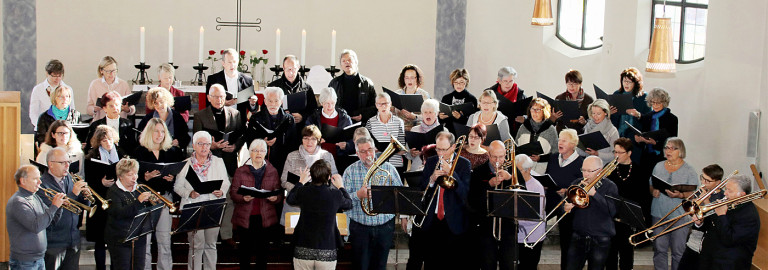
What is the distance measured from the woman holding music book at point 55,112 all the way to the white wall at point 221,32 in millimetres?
3403

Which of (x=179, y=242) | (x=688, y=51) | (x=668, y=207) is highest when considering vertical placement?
(x=688, y=51)

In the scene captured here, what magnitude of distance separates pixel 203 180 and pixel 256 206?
1.54 ft

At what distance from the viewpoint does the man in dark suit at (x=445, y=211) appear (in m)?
7.81

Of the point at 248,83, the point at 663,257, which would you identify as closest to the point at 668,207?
the point at 663,257

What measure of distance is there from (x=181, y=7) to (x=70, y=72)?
59.8 inches

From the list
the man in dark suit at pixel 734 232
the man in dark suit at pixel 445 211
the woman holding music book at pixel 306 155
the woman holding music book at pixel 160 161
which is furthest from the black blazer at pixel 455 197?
the woman holding music book at pixel 160 161

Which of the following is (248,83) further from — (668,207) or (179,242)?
(668,207)

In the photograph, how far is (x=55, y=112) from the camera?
28.5 ft

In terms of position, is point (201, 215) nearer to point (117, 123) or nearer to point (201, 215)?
point (201, 215)

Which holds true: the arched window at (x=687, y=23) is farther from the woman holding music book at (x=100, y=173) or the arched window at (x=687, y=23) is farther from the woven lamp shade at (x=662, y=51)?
the woman holding music book at (x=100, y=173)

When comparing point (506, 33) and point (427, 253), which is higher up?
point (506, 33)

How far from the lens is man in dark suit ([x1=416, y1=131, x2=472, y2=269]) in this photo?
308 inches

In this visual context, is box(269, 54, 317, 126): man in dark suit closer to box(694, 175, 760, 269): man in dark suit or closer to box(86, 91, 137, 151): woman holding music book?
box(86, 91, 137, 151): woman holding music book

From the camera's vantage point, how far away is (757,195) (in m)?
7.15
